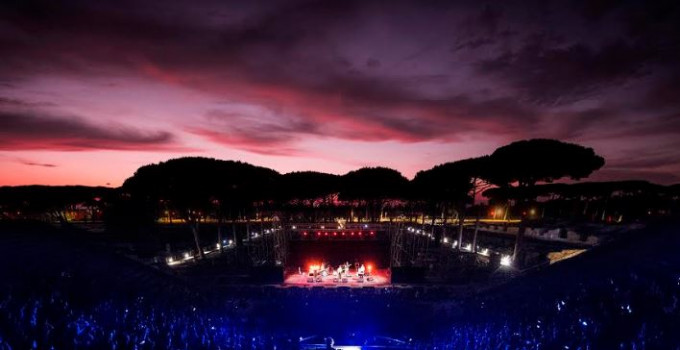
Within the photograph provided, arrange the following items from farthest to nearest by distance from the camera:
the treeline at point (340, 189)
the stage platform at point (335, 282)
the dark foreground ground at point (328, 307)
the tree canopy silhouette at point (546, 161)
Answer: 1. the treeline at point (340, 189)
2. the tree canopy silhouette at point (546, 161)
3. the stage platform at point (335, 282)
4. the dark foreground ground at point (328, 307)

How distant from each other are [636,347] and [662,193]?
168ft

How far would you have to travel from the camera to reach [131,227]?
29625mm

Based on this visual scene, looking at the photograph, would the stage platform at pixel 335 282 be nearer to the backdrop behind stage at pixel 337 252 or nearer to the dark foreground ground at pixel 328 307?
the dark foreground ground at pixel 328 307

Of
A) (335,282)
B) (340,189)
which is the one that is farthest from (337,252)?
(340,189)

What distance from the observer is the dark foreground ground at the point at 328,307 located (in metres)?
9.25

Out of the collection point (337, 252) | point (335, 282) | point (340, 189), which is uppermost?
point (340, 189)

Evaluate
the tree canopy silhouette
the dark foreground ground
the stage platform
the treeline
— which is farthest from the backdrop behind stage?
the dark foreground ground

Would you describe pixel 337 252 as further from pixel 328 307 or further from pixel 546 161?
pixel 546 161

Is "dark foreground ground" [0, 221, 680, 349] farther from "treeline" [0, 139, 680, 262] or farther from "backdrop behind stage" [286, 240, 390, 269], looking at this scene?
"backdrop behind stage" [286, 240, 390, 269]

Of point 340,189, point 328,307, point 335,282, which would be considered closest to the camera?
point 328,307

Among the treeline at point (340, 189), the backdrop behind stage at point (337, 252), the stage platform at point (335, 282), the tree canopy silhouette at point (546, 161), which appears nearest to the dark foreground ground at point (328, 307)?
the stage platform at point (335, 282)

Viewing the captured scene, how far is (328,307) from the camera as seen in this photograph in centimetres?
1539

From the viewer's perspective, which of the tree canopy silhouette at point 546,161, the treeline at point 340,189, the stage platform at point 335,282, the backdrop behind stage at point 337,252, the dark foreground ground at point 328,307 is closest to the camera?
the dark foreground ground at point 328,307

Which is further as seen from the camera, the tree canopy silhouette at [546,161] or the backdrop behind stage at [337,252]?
the backdrop behind stage at [337,252]
